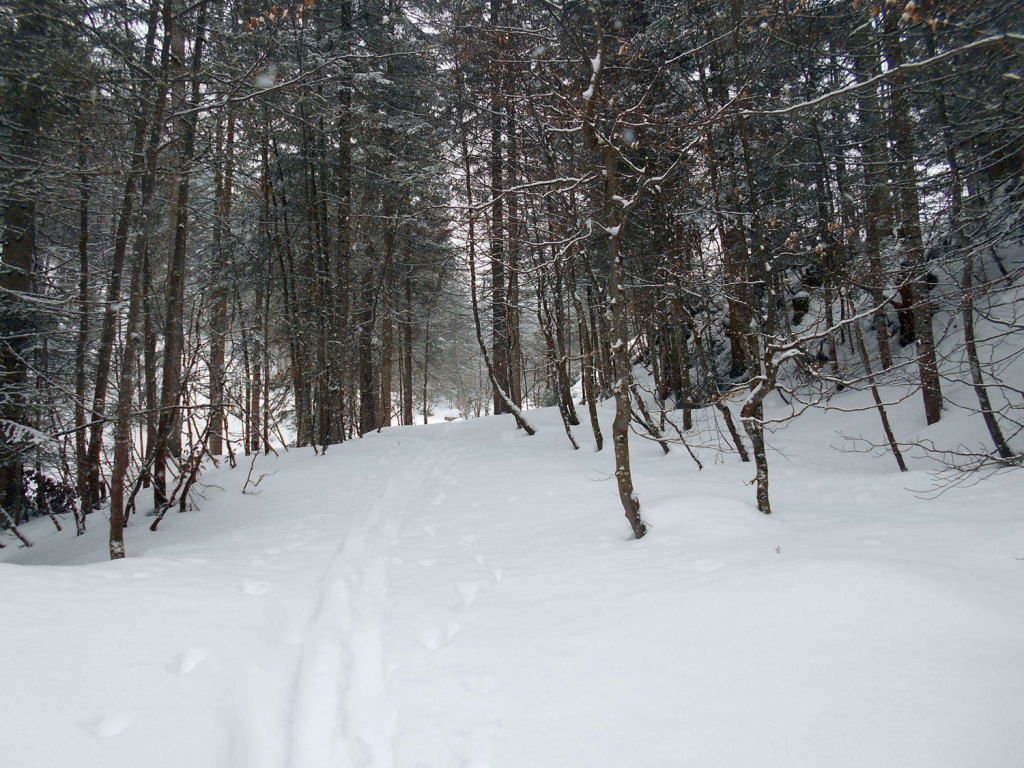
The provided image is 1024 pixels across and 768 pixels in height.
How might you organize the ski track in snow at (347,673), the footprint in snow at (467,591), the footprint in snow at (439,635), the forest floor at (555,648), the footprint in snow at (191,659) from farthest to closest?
the footprint in snow at (467,591)
the footprint in snow at (439,635)
the footprint in snow at (191,659)
the ski track in snow at (347,673)
the forest floor at (555,648)

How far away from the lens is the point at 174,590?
332 centimetres

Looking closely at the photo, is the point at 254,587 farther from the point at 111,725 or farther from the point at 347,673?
the point at 111,725

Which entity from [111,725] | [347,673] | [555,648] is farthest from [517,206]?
[111,725]

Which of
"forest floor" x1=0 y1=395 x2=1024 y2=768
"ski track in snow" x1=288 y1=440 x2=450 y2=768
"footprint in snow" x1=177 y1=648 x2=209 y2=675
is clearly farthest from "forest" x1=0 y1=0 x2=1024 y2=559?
"footprint in snow" x1=177 y1=648 x2=209 y2=675

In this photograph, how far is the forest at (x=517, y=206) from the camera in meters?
4.74

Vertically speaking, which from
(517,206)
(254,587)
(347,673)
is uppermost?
(517,206)

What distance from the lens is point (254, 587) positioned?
3812 millimetres

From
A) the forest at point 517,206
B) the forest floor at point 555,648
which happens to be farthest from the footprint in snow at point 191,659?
the forest at point 517,206

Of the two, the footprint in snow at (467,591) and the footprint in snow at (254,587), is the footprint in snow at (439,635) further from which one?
the footprint in snow at (254,587)

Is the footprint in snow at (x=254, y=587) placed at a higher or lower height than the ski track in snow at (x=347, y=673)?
higher

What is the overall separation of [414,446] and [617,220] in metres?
8.82

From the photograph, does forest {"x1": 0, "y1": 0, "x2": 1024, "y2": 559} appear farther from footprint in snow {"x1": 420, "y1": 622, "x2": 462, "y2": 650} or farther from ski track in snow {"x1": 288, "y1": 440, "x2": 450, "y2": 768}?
ski track in snow {"x1": 288, "y1": 440, "x2": 450, "y2": 768}

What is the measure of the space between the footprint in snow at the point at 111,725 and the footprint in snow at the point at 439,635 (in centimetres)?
154

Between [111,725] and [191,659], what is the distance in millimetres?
596
